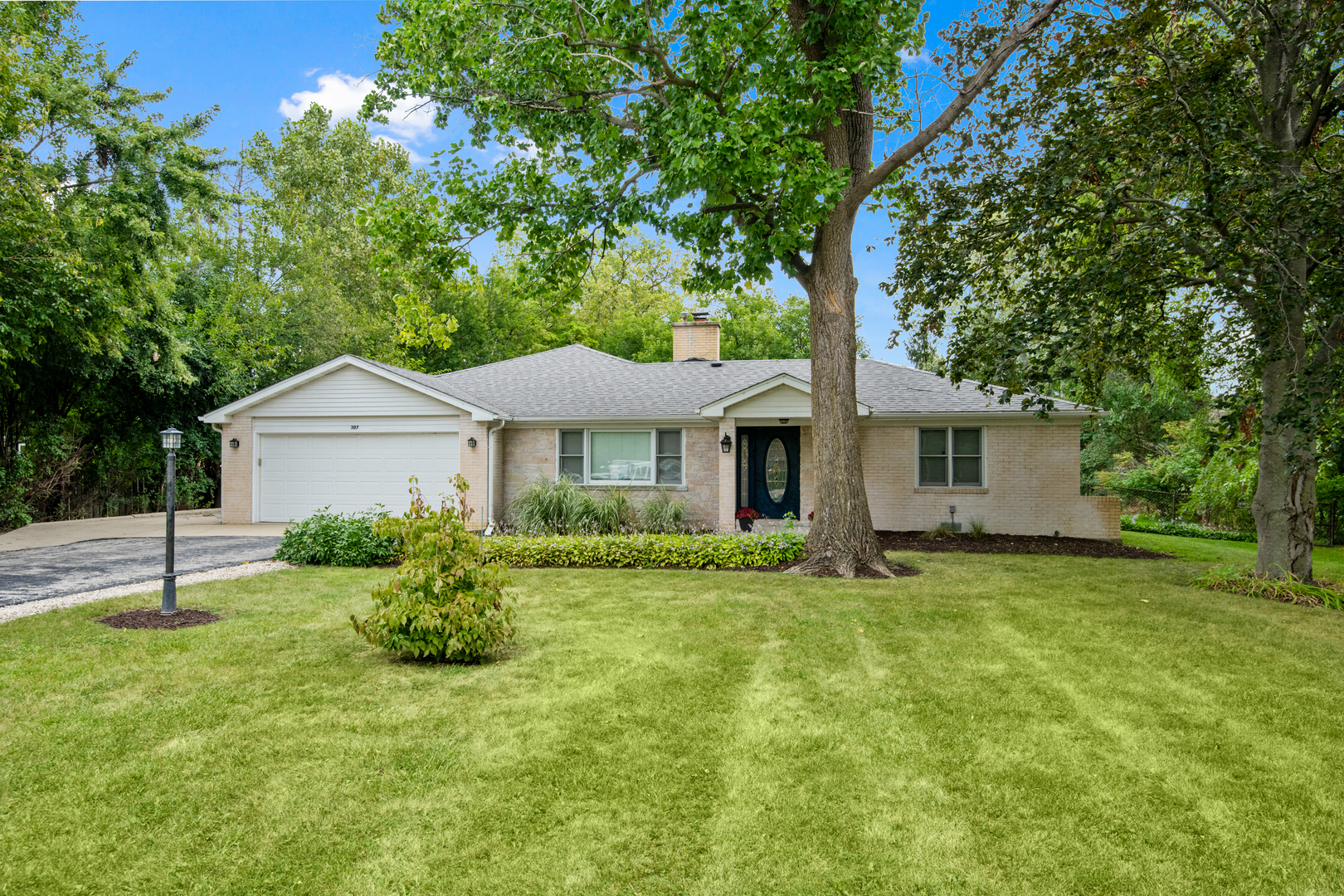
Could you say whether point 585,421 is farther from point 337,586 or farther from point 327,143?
point 327,143

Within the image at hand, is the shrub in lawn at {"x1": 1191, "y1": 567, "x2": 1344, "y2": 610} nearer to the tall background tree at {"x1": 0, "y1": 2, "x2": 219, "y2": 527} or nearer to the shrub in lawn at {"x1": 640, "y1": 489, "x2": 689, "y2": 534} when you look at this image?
the shrub in lawn at {"x1": 640, "y1": 489, "x2": 689, "y2": 534}

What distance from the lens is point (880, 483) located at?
→ 15.3 metres

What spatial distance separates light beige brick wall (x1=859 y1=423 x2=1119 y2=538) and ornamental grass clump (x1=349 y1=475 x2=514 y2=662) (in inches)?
399

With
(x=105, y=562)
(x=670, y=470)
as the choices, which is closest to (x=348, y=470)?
(x=105, y=562)

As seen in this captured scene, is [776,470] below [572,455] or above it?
below

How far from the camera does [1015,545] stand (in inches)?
529

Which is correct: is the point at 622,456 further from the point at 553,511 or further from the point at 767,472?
the point at 767,472

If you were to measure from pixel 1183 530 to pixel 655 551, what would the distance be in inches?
567

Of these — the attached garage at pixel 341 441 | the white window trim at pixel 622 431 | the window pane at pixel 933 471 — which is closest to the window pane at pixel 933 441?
the window pane at pixel 933 471

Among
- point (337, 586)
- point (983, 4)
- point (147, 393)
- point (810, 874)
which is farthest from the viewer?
point (147, 393)

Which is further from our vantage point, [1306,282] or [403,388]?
[403,388]

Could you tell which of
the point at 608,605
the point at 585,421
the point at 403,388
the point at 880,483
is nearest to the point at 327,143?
the point at 403,388

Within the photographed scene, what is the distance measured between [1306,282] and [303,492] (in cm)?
1790

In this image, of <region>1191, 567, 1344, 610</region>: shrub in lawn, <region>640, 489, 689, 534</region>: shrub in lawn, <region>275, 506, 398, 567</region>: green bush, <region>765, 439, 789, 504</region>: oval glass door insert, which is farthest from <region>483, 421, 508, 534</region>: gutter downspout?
<region>1191, 567, 1344, 610</region>: shrub in lawn
